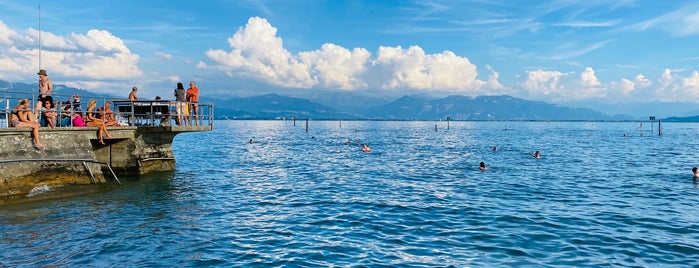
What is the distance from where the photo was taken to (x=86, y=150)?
795 inches

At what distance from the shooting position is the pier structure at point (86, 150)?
673 inches

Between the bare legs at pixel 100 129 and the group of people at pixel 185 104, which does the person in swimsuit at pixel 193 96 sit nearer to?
the group of people at pixel 185 104

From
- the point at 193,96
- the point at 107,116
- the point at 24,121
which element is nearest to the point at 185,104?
the point at 193,96

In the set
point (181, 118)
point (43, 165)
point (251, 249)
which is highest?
point (181, 118)

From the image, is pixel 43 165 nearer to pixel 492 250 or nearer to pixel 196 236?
pixel 196 236

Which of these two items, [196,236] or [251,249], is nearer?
[251,249]

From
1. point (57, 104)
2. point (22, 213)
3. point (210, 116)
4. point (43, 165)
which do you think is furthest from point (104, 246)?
point (210, 116)

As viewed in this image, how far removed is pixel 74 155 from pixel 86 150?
763 mm

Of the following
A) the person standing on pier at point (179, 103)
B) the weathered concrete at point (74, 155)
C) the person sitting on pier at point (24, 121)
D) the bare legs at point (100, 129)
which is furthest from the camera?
the person standing on pier at point (179, 103)

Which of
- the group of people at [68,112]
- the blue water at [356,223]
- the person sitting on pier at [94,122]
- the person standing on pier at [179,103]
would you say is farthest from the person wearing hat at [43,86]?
the person standing on pier at [179,103]

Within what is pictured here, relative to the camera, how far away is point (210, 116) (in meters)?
26.8

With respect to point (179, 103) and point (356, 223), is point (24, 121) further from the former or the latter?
point (356, 223)

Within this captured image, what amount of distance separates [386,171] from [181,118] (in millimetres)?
13366

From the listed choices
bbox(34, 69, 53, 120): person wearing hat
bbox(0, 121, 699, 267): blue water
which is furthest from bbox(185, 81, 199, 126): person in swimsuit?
bbox(34, 69, 53, 120): person wearing hat
